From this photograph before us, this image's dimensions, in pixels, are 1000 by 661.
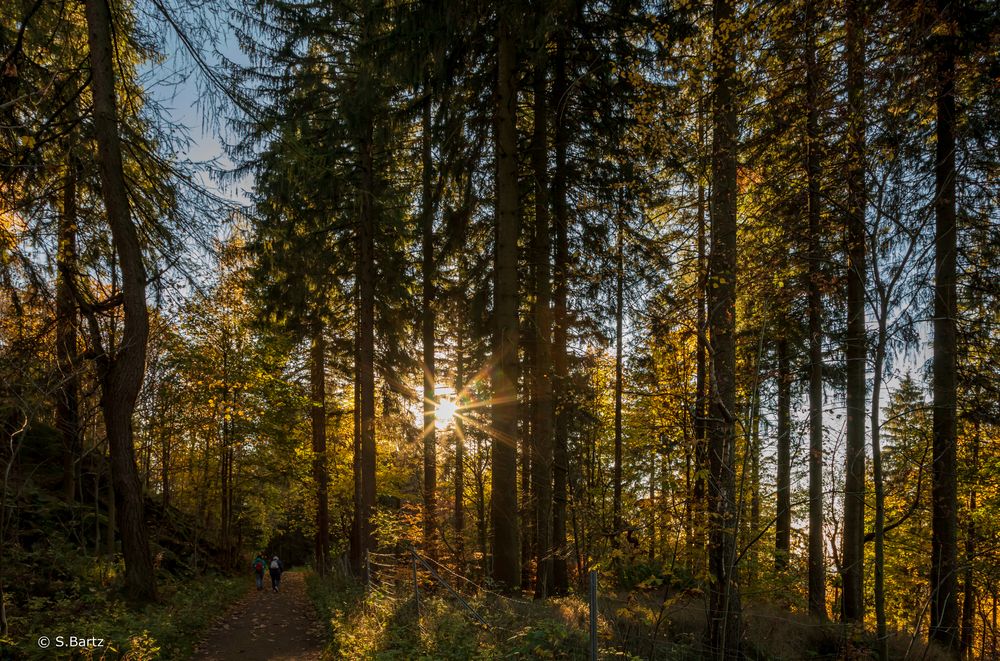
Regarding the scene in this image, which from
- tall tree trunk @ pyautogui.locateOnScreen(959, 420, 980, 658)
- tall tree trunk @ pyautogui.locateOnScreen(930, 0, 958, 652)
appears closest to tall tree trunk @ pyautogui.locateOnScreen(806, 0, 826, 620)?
tall tree trunk @ pyautogui.locateOnScreen(930, 0, 958, 652)

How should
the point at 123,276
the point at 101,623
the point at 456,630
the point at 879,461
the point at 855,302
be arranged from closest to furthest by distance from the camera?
the point at 879,461
the point at 456,630
the point at 101,623
the point at 123,276
the point at 855,302

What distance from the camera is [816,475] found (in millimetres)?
8883

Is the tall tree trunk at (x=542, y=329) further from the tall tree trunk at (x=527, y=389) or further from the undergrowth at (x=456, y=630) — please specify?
the undergrowth at (x=456, y=630)

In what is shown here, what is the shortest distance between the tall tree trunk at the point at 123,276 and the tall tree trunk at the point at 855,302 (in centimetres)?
908

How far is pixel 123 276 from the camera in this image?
718 cm

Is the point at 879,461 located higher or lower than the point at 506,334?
lower

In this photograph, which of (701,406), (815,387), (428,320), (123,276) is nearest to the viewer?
(701,406)

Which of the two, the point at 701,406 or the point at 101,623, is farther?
the point at 101,623

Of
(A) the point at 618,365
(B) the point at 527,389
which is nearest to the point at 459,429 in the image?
(B) the point at 527,389

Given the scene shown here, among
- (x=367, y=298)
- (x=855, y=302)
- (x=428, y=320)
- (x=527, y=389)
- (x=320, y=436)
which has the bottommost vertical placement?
(x=320, y=436)

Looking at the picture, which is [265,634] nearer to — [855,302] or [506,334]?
[506,334]

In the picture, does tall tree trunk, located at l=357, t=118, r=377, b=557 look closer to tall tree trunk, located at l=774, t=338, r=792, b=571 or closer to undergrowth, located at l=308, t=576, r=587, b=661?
undergrowth, located at l=308, t=576, r=587, b=661

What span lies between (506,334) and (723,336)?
3.76m

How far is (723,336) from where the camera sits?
5.21m
